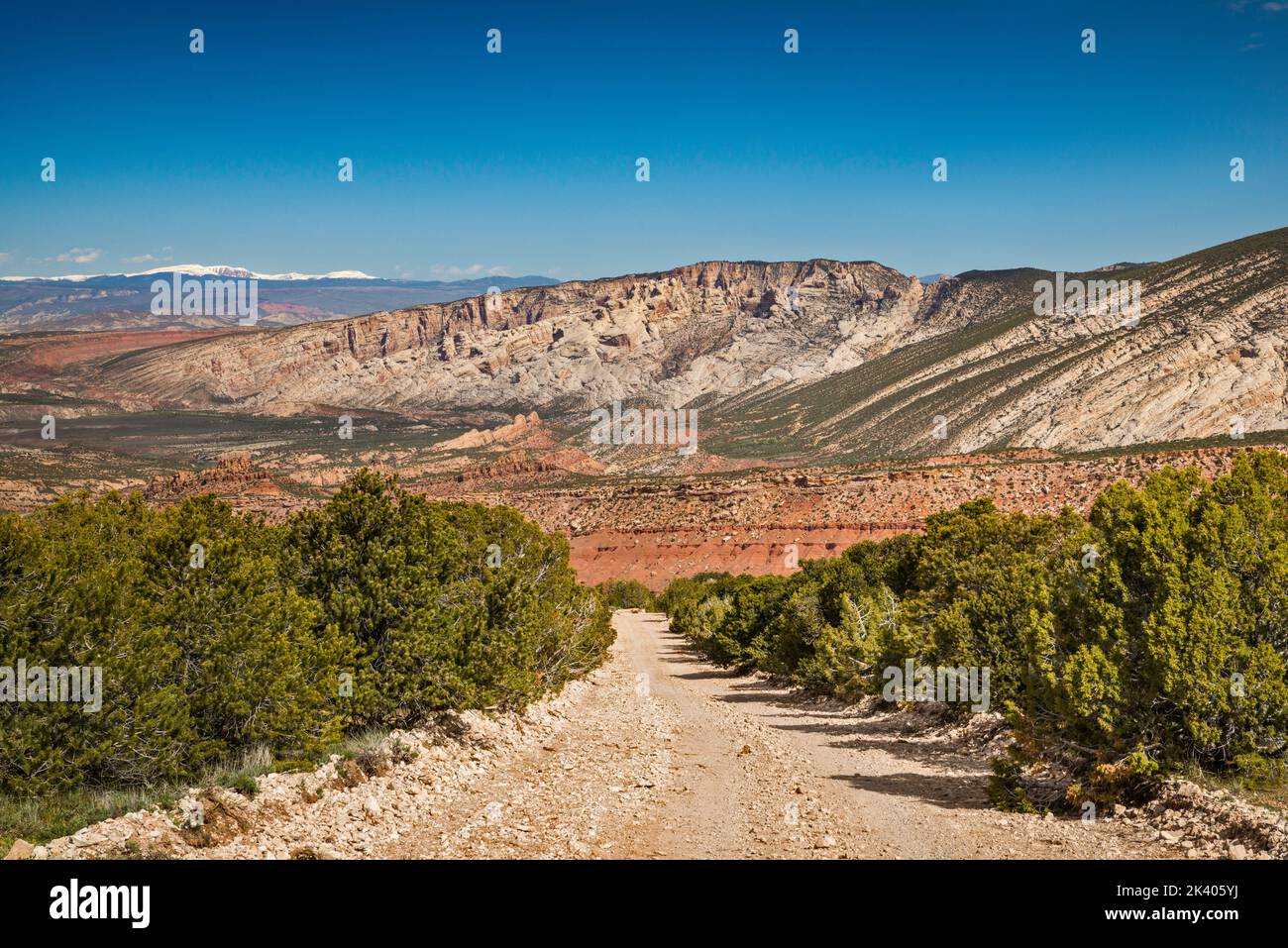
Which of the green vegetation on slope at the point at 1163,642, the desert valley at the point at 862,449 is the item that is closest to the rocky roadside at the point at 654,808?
the green vegetation on slope at the point at 1163,642

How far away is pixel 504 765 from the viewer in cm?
1978

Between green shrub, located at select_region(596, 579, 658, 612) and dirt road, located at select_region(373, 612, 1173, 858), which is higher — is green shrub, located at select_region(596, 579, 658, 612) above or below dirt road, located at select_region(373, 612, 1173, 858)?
below

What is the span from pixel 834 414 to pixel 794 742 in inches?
5488

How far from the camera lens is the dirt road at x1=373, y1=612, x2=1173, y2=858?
13.1m

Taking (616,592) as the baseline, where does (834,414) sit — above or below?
above

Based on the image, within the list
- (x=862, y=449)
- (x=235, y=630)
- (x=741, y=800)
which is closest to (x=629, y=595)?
(x=862, y=449)

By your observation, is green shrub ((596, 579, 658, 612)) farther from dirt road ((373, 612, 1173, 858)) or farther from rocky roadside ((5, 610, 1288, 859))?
rocky roadside ((5, 610, 1288, 859))

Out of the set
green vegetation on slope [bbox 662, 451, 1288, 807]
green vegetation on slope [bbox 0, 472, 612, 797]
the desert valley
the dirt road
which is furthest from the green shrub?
green vegetation on slope [bbox 662, 451, 1288, 807]

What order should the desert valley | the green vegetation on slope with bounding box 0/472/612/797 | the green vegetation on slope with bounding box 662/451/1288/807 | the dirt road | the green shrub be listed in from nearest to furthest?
the green vegetation on slope with bounding box 0/472/612/797, the dirt road, the green vegetation on slope with bounding box 662/451/1288/807, the desert valley, the green shrub

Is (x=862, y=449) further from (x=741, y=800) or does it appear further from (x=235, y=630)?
(x=235, y=630)

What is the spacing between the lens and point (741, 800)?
56.0ft

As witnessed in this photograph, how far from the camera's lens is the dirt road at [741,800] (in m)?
13.1

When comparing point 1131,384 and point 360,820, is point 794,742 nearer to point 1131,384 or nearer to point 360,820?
point 360,820
